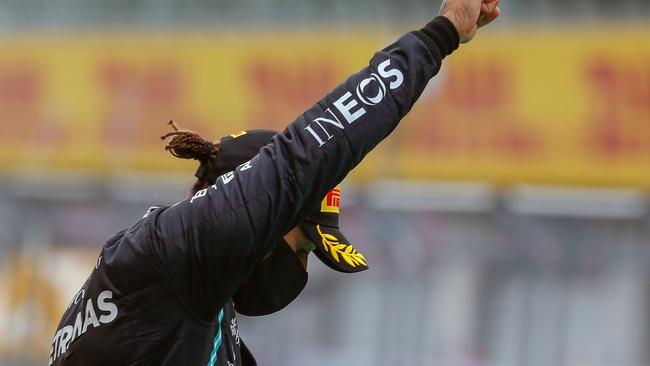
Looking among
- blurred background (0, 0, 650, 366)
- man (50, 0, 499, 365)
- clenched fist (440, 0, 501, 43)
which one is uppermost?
blurred background (0, 0, 650, 366)

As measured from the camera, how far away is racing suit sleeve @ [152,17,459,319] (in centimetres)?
202

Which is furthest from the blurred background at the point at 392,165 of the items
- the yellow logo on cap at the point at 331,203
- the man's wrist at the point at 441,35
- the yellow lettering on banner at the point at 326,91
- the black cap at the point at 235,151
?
the man's wrist at the point at 441,35

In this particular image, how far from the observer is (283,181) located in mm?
2014

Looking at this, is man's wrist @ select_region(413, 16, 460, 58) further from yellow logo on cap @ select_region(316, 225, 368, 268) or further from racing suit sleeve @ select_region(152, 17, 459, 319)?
yellow logo on cap @ select_region(316, 225, 368, 268)

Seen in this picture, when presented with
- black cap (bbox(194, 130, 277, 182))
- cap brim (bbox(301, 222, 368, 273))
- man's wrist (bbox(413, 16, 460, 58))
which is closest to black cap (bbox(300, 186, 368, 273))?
cap brim (bbox(301, 222, 368, 273))

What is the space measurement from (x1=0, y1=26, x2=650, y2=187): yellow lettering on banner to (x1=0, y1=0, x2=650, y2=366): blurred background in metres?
0.02

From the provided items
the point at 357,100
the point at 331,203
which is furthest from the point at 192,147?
the point at 357,100

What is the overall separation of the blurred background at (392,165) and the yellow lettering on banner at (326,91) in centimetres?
2

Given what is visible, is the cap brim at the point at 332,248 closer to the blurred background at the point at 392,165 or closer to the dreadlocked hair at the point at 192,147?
the dreadlocked hair at the point at 192,147

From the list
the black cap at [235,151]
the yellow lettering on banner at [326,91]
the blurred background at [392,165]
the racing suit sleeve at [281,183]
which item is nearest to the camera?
the racing suit sleeve at [281,183]

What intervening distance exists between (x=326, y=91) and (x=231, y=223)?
651 centimetres

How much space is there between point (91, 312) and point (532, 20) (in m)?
6.50

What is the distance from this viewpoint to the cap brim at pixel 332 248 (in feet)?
7.77

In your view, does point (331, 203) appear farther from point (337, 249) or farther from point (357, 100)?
point (357, 100)
